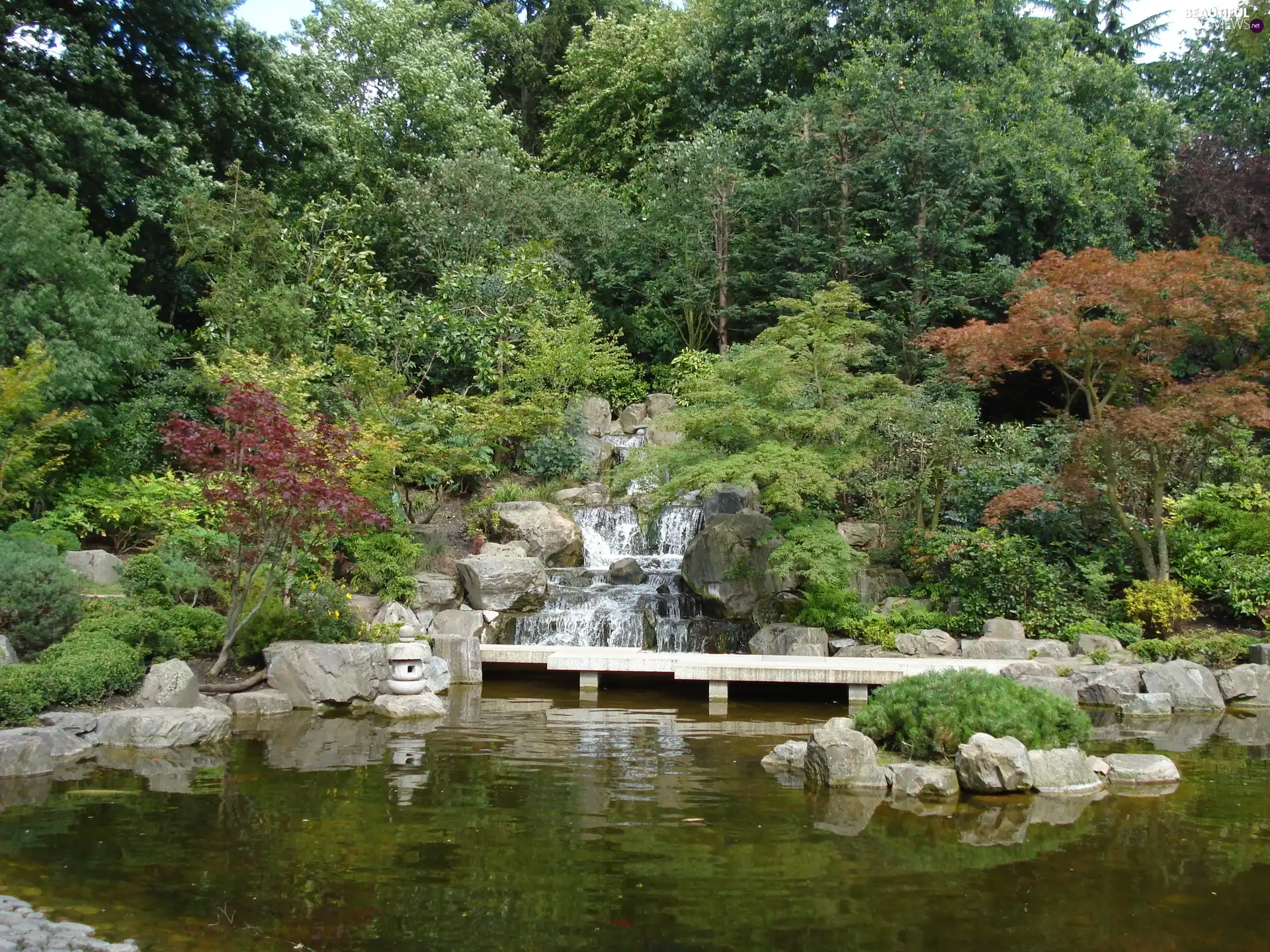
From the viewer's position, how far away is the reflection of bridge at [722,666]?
11.6m

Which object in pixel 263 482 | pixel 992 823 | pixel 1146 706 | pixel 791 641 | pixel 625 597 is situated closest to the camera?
pixel 992 823

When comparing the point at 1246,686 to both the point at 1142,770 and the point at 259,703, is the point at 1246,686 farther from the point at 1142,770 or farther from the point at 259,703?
the point at 259,703

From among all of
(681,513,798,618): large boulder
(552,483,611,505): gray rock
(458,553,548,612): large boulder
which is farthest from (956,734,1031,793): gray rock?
(552,483,611,505): gray rock

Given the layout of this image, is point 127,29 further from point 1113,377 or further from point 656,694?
point 1113,377

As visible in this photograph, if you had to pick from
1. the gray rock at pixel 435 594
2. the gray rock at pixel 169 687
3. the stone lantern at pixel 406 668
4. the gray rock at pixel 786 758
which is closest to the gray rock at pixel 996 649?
the gray rock at pixel 786 758

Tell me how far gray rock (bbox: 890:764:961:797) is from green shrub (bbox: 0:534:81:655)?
781cm

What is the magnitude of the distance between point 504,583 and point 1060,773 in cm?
819

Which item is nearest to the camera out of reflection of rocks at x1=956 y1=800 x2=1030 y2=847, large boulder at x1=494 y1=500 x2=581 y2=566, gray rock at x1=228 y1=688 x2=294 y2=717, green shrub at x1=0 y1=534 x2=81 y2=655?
reflection of rocks at x1=956 y1=800 x2=1030 y2=847

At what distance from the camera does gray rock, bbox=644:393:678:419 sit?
67.8 ft

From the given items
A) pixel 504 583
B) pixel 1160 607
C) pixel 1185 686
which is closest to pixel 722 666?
pixel 504 583

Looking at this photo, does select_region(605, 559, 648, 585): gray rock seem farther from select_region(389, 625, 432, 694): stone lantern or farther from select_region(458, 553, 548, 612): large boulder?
select_region(389, 625, 432, 694): stone lantern

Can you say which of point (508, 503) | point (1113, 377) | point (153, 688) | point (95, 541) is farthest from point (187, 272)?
point (1113, 377)

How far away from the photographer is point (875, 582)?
1468cm

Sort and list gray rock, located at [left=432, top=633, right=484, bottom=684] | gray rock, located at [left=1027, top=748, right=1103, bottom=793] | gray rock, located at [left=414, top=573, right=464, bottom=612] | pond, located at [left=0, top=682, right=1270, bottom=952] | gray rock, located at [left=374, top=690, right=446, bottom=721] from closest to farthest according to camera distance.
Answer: pond, located at [left=0, top=682, right=1270, bottom=952] < gray rock, located at [left=1027, top=748, right=1103, bottom=793] < gray rock, located at [left=374, top=690, right=446, bottom=721] < gray rock, located at [left=432, top=633, right=484, bottom=684] < gray rock, located at [left=414, top=573, right=464, bottom=612]
